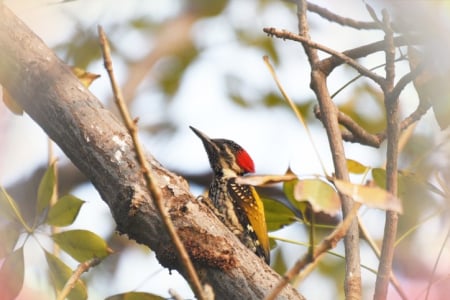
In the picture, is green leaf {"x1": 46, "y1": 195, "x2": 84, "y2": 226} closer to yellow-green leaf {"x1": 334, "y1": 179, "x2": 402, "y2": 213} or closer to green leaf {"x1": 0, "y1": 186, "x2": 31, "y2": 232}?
green leaf {"x1": 0, "y1": 186, "x2": 31, "y2": 232}

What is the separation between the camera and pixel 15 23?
104 inches

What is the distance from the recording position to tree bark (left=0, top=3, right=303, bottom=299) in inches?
88.7

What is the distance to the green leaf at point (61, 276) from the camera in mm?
2479

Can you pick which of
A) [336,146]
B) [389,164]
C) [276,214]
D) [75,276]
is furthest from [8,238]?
[389,164]

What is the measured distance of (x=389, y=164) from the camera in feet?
7.08

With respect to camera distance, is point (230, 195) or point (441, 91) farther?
point (230, 195)

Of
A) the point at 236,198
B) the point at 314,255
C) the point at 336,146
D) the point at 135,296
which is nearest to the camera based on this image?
the point at 314,255

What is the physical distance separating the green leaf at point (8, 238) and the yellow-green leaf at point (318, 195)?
3.75 ft

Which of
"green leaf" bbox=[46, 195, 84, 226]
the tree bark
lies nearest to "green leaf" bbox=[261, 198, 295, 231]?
the tree bark

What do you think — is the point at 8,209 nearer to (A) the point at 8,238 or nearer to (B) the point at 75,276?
(A) the point at 8,238

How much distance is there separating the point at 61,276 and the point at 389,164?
3.47 feet

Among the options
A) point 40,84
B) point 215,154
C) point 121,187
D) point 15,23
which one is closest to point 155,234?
point 121,187

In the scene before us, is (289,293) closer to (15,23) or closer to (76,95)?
(76,95)

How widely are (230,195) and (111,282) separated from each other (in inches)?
57.8
